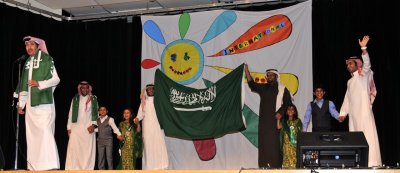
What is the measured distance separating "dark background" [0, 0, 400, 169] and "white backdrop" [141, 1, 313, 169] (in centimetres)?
36

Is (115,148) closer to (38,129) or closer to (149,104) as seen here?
(149,104)

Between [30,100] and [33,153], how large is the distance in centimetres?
52

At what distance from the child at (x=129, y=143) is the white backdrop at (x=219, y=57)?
1.70ft

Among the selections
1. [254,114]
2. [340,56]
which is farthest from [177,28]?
[340,56]

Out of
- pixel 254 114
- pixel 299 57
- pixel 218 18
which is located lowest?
pixel 254 114

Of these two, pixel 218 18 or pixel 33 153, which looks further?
pixel 218 18

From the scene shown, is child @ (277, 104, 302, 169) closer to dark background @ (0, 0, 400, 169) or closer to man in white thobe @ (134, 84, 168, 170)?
dark background @ (0, 0, 400, 169)

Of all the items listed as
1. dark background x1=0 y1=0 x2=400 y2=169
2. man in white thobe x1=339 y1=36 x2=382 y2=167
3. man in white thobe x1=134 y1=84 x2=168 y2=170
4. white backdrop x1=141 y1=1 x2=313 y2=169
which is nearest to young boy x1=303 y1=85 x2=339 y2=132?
man in white thobe x1=339 y1=36 x2=382 y2=167

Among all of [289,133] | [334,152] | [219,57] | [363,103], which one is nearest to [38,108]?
[334,152]

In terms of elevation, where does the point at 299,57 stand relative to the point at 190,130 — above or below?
above

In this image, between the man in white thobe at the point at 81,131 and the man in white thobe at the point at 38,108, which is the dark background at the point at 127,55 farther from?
the man in white thobe at the point at 38,108

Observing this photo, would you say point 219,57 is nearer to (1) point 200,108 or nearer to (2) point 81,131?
(1) point 200,108

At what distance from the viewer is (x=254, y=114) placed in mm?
7898

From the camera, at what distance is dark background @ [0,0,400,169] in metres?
7.45
